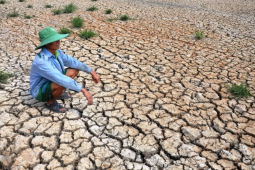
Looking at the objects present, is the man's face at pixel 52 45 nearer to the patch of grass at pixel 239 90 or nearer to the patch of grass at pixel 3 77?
the patch of grass at pixel 3 77

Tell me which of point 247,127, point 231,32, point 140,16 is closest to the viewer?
point 247,127

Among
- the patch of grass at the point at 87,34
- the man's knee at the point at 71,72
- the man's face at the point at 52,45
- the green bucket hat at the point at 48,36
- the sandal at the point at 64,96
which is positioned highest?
the green bucket hat at the point at 48,36

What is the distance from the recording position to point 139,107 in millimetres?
2863

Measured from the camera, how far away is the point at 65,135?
2.39 metres

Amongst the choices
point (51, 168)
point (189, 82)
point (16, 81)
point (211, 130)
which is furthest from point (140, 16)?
point (51, 168)

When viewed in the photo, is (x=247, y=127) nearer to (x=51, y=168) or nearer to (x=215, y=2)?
(x=51, y=168)

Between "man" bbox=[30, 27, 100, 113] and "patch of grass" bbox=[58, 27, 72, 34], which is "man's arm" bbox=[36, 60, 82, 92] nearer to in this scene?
"man" bbox=[30, 27, 100, 113]

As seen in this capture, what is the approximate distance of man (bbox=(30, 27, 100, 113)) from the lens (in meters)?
2.36

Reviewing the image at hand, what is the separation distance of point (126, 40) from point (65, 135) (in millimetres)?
2920

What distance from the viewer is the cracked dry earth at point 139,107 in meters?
2.19

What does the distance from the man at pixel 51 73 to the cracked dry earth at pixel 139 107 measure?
0.73ft

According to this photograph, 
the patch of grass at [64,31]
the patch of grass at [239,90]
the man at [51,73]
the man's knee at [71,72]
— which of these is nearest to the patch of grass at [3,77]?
the man at [51,73]

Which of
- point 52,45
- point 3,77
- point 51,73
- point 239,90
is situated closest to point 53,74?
point 51,73

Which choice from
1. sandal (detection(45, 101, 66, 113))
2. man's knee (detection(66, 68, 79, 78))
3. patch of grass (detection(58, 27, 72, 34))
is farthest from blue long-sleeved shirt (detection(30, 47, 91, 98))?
patch of grass (detection(58, 27, 72, 34))
